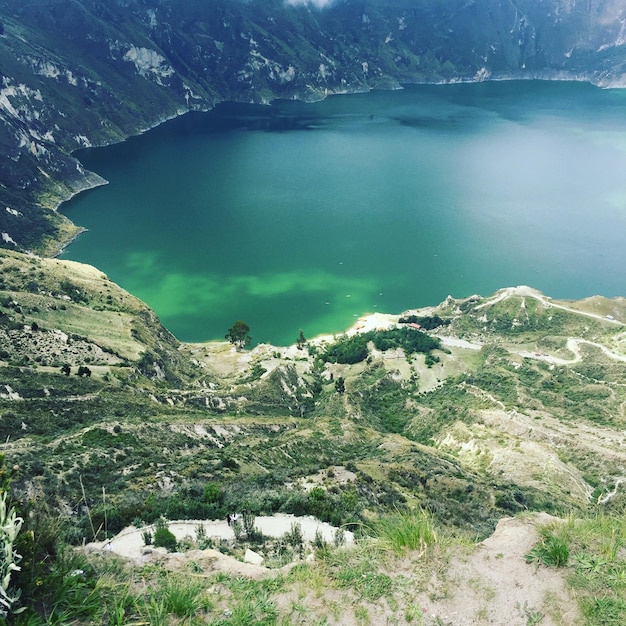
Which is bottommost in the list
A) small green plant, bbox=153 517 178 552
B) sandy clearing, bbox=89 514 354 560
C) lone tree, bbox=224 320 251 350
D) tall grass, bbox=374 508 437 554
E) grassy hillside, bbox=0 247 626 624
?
lone tree, bbox=224 320 251 350

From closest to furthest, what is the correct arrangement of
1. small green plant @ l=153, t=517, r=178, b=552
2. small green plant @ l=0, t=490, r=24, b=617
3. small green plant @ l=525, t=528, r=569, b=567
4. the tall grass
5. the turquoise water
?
small green plant @ l=0, t=490, r=24, b=617 < small green plant @ l=525, t=528, r=569, b=567 < the tall grass < small green plant @ l=153, t=517, r=178, b=552 < the turquoise water

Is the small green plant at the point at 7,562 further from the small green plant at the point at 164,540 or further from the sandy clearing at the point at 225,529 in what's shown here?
the sandy clearing at the point at 225,529

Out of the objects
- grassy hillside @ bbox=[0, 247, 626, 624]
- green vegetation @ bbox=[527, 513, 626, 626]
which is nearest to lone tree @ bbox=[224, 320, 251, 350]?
grassy hillside @ bbox=[0, 247, 626, 624]

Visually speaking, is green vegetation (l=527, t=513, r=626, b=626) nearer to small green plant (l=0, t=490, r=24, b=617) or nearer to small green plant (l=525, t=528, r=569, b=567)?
small green plant (l=525, t=528, r=569, b=567)

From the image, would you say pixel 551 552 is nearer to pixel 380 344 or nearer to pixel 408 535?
pixel 408 535

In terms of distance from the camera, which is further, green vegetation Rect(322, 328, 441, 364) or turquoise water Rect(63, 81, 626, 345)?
turquoise water Rect(63, 81, 626, 345)

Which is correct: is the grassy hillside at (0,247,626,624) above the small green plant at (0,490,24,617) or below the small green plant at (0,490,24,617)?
below

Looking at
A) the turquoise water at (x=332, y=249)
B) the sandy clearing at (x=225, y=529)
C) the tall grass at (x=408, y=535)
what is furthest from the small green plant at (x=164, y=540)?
the turquoise water at (x=332, y=249)
